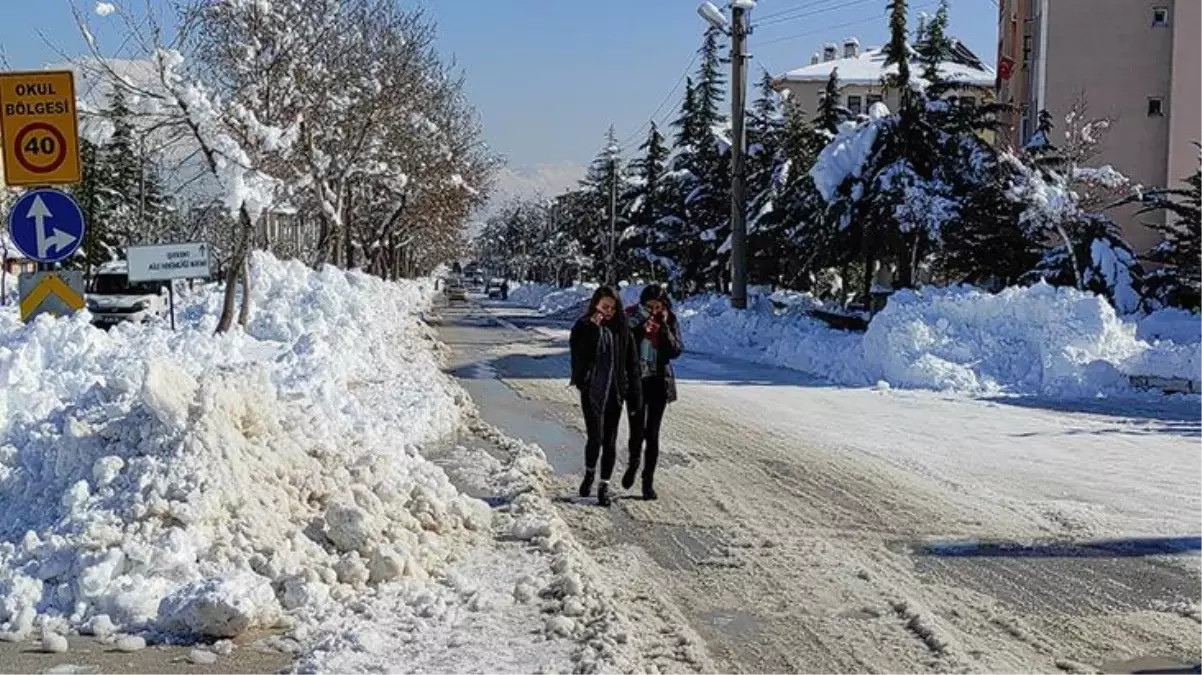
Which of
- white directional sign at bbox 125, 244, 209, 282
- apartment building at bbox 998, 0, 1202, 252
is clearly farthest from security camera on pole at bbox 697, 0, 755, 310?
white directional sign at bbox 125, 244, 209, 282

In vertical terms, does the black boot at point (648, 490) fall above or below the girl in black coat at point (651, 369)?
below

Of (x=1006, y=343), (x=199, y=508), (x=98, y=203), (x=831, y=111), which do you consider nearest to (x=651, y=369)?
(x=199, y=508)

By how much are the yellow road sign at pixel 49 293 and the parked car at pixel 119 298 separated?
1687 centimetres

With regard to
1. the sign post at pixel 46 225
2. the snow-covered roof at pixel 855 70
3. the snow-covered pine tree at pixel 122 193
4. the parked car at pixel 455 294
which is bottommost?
the parked car at pixel 455 294

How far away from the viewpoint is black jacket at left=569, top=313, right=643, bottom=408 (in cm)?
946

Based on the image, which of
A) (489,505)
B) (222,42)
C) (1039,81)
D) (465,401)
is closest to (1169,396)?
(465,401)

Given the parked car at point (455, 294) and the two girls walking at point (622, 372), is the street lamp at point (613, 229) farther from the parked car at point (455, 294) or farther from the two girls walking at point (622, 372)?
the two girls walking at point (622, 372)

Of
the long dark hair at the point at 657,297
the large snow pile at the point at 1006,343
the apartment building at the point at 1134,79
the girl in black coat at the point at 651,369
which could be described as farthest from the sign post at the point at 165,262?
the apartment building at the point at 1134,79

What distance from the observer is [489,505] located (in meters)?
9.09

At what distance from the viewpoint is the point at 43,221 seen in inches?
423

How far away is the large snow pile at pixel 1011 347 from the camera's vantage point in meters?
19.0

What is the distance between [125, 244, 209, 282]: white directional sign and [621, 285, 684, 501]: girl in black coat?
9583 mm

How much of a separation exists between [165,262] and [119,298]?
14153 mm

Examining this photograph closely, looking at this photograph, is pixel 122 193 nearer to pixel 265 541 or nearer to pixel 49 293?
pixel 49 293
